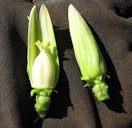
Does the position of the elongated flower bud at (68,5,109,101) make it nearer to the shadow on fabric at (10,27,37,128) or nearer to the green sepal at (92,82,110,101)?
the green sepal at (92,82,110,101)

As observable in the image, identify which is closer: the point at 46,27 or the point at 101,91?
the point at 101,91

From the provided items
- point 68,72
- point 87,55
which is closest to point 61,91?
point 68,72

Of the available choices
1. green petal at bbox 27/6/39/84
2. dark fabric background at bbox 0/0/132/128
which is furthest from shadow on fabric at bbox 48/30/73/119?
green petal at bbox 27/6/39/84

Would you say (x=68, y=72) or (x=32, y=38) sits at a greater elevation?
(x=32, y=38)

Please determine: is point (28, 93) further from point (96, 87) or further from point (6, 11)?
point (6, 11)

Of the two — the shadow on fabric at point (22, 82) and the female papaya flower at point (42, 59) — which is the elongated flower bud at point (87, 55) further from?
the shadow on fabric at point (22, 82)

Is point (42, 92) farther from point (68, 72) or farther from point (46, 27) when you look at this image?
point (46, 27)
